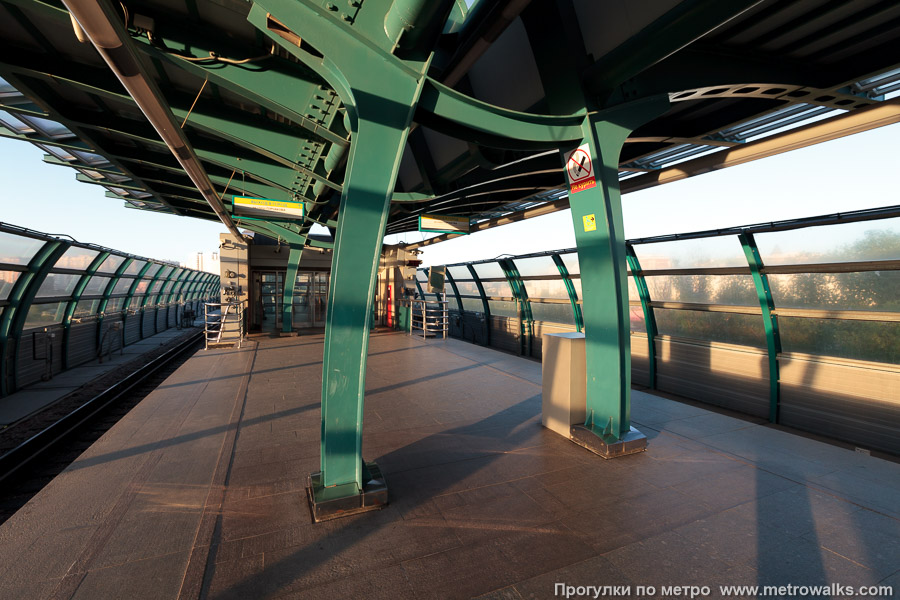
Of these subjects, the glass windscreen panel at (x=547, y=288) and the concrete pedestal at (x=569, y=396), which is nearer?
the concrete pedestal at (x=569, y=396)

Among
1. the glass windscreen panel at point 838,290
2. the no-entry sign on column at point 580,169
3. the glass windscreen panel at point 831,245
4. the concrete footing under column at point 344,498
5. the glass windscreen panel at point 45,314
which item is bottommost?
the concrete footing under column at point 344,498

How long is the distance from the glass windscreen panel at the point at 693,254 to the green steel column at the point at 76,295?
14.5 m

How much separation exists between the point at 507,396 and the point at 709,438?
2.75m

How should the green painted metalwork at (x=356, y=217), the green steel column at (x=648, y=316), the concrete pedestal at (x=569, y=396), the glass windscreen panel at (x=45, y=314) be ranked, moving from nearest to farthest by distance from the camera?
the green painted metalwork at (x=356, y=217)
the concrete pedestal at (x=569, y=396)
the green steel column at (x=648, y=316)
the glass windscreen panel at (x=45, y=314)

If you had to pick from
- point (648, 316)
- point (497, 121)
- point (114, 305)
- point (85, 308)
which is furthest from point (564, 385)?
point (114, 305)

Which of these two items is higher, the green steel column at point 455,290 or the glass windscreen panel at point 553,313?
the green steel column at point 455,290

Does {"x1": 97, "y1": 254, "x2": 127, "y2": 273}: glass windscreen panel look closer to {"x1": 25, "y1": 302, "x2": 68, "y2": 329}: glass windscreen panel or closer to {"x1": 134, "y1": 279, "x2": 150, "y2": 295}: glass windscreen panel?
{"x1": 25, "y1": 302, "x2": 68, "y2": 329}: glass windscreen panel

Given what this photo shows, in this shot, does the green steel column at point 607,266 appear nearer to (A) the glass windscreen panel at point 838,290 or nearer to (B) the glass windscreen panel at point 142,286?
(A) the glass windscreen panel at point 838,290

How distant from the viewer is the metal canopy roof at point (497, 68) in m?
3.16

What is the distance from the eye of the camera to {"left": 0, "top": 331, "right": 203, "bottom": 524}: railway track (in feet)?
18.2

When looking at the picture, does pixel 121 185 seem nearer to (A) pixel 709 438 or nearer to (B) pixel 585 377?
(B) pixel 585 377

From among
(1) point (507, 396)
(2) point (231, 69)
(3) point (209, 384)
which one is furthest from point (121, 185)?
(1) point (507, 396)

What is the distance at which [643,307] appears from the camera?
27.3ft

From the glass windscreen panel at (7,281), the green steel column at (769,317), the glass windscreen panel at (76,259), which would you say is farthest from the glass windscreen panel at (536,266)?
the glass windscreen panel at (7,281)
